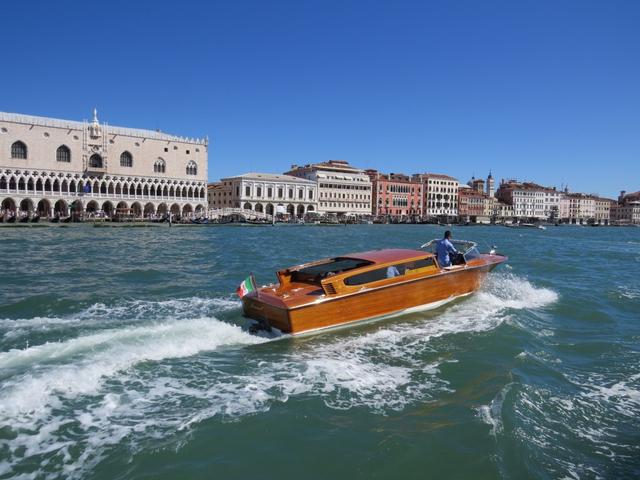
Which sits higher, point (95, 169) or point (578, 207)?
point (95, 169)

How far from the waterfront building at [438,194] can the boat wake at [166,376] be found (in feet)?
345

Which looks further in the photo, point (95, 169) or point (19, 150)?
point (95, 169)

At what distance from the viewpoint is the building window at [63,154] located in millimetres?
61688

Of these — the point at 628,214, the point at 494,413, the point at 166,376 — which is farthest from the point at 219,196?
the point at 628,214

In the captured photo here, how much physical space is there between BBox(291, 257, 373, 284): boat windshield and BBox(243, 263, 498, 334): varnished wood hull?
727mm

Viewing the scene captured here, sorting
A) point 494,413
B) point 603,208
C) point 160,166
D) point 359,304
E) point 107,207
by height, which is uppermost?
point 160,166

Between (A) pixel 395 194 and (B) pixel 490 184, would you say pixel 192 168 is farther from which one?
(B) pixel 490 184

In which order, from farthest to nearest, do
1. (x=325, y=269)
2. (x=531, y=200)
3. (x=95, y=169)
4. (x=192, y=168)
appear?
(x=531, y=200) → (x=192, y=168) → (x=95, y=169) → (x=325, y=269)

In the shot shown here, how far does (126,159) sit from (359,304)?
215 ft

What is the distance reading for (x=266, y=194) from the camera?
87938 mm

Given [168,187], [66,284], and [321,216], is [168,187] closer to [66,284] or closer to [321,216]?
[321,216]

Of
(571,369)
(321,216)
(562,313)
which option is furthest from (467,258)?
(321,216)

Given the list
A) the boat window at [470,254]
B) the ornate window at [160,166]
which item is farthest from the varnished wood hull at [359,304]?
the ornate window at [160,166]

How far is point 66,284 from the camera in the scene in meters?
13.0
